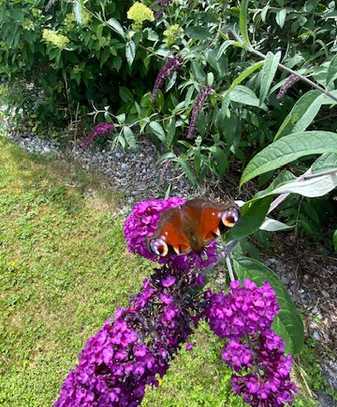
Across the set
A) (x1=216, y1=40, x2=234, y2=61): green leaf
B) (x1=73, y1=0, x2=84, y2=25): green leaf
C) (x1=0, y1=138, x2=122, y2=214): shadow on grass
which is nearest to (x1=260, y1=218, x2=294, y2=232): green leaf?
(x1=216, y1=40, x2=234, y2=61): green leaf

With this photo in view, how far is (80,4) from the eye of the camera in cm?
245

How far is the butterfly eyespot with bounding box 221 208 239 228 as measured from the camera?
1.04 metres

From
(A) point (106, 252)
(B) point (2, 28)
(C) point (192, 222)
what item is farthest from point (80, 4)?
(C) point (192, 222)

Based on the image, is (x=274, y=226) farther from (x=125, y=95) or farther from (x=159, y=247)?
(x=125, y=95)

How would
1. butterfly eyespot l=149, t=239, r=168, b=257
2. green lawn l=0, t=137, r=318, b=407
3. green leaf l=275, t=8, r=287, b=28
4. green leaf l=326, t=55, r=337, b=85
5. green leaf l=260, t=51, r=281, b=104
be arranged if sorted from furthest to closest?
green lawn l=0, t=137, r=318, b=407 → green leaf l=275, t=8, r=287, b=28 → green leaf l=260, t=51, r=281, b=104 → green leaf l=326, t=55, r=337, b=85 → butterfly eyespot l=149, t=239, r=168, b=257

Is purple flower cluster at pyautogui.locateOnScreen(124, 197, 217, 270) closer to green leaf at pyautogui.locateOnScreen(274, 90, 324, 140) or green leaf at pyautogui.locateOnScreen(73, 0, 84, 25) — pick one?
green leaf at pyautogui.locateOnScreen(274, 90, 324, 140)

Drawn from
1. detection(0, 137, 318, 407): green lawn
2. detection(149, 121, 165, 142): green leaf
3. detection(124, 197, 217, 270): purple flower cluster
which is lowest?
detection(0, 137, 318, 407): green lawn

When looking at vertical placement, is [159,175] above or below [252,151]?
below

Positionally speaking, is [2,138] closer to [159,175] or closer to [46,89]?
[46,89]

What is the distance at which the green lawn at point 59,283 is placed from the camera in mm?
2348

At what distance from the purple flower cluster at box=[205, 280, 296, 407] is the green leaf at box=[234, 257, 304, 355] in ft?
0.81

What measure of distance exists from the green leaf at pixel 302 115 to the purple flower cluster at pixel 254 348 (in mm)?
574

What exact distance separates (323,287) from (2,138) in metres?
2.37

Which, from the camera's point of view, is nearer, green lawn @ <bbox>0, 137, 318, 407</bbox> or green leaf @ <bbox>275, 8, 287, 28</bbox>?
green leaf @ <bbox>275, 8, 287, 28</bbox>
